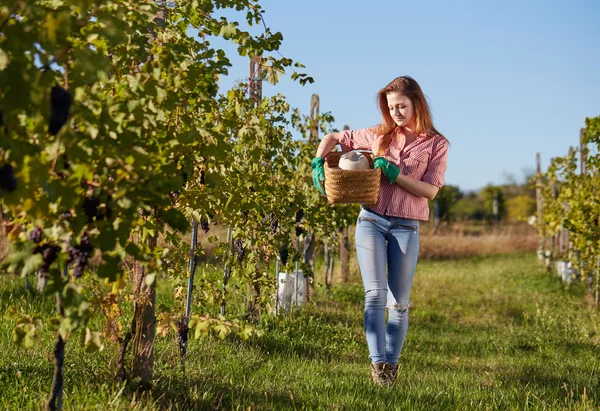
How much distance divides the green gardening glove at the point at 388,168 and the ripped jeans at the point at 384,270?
24cm

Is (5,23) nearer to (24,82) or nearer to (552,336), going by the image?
(24,82)

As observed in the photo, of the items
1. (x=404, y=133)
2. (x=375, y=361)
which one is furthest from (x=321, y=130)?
(x=375, y=361)

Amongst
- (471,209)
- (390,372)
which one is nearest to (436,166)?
(390,372)

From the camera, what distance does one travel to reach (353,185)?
3.80 meters

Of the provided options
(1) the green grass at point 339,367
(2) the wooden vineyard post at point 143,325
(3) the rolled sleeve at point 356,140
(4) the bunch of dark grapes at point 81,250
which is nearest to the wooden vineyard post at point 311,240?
(1) the green grass at point 339,367

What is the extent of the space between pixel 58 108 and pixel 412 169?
8.33ft

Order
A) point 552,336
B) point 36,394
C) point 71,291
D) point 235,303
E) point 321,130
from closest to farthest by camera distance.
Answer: point 71,291
point 36,394
point 235,303
point 552,336
point 321,130

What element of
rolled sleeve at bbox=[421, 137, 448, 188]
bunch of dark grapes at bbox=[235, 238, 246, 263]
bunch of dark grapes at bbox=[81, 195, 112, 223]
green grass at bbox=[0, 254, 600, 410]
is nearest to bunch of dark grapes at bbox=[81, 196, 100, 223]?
bunch of dark grapes at bbox=[81, 195, 112, 223]

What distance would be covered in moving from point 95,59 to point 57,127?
0.73ft

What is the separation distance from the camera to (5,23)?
6.58ft

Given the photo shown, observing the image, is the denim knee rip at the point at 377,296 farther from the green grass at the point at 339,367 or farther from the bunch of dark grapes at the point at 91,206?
the bunch of dark grapes at the point at 91,206

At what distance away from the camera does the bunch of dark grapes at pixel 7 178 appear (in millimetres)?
1836

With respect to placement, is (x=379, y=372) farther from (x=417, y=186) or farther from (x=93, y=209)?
(x=93, y=209)

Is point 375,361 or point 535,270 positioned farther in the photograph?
point 535,270
